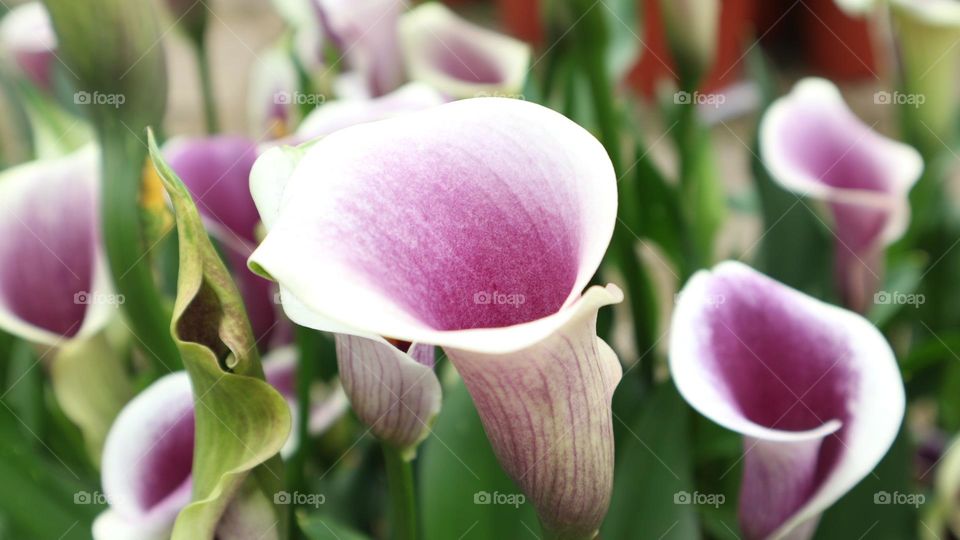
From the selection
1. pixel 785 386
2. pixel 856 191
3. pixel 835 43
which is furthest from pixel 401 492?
pixel 835 43

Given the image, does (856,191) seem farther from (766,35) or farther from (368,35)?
(766,35)

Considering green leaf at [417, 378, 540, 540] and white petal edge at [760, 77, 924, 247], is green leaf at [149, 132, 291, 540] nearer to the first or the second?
green leaf at [417, 378, 540, 540]

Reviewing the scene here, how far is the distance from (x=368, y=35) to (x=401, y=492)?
0.99 feet

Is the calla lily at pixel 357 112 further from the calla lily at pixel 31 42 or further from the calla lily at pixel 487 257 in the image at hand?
the calla lily at pixel 31 42

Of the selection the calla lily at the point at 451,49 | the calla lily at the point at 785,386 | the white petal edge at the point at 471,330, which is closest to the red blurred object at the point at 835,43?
the calla lily at the point at 451,49

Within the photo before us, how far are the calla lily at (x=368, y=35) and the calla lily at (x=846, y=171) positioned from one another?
0.71ft

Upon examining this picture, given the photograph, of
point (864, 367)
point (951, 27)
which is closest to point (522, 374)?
point (864, 367)

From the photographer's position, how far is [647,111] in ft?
6.06

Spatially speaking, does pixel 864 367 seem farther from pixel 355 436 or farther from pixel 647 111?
pixel 647 111

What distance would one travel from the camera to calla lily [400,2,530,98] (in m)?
0.53

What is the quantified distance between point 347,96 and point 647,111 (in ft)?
4.64

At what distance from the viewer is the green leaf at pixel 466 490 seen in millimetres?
354

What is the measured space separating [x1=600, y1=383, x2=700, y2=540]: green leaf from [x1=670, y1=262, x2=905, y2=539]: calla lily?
0.05 m

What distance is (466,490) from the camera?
357 mm
